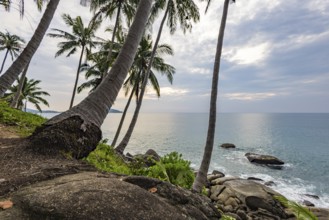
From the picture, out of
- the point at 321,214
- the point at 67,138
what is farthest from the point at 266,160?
the point at 67,138

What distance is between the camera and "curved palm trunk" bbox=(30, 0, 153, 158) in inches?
161

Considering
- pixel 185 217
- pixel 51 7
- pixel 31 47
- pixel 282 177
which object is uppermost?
pixel 51 7

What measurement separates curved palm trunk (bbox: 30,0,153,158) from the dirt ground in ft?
0.69

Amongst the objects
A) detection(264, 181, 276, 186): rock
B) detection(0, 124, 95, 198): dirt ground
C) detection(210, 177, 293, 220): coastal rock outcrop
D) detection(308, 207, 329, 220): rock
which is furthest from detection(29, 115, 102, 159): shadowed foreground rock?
detection(264, 181, 276, 186): rock

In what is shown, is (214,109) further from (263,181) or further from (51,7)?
(263,181)

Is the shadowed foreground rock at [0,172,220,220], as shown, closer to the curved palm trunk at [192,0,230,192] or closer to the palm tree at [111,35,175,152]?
the curved palm trunk at [192,0,230,192]

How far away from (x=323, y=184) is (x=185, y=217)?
2681 centimetres

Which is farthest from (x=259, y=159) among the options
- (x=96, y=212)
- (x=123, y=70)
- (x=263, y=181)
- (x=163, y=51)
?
(x=96, y=212)

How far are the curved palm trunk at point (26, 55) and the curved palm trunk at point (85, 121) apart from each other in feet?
9.18

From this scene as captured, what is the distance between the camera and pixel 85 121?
178 inches

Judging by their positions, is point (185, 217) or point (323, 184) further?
point (323, 184)

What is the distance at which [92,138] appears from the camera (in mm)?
4609

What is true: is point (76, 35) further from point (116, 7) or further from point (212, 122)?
point (212, 122)

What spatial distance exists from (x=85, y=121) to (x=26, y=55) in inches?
143
